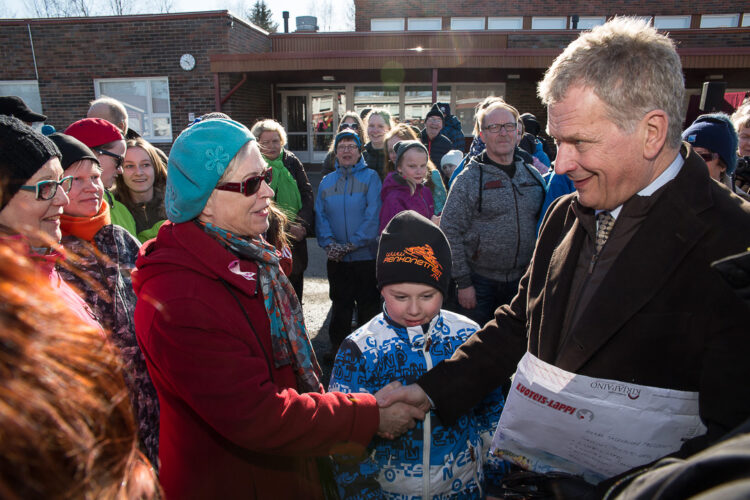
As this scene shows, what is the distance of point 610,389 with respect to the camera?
53.8 inches

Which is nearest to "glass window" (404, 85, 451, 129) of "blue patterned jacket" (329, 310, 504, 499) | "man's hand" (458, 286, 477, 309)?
"man's hand" (458, 286, 477, 309)

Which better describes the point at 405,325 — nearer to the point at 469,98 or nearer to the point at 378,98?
the point at 378,98

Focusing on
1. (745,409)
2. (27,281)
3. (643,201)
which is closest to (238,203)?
(27,281)

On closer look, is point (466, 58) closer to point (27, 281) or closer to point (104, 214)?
point (104, 214)

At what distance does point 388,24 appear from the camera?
23.4 meters

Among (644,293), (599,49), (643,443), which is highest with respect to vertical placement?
(599,49)

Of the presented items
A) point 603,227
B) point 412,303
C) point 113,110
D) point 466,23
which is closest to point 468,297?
point 412,303

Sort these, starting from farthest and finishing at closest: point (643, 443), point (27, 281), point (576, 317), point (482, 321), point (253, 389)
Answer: point (482, 321) < point (576, 317) < point (253, 389) < point (643, 443) < point (27, 281)

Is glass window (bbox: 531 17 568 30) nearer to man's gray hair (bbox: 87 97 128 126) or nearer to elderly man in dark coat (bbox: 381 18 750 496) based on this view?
man's gray hair (bbox: 87 97 128 126)

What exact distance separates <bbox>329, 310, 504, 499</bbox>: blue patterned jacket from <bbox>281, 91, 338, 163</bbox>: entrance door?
1729 centimetres

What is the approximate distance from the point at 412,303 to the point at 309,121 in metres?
17.8

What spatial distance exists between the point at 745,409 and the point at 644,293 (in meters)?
0.37

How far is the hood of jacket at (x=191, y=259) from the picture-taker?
1.52 meters

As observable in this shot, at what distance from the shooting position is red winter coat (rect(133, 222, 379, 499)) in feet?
4.63
